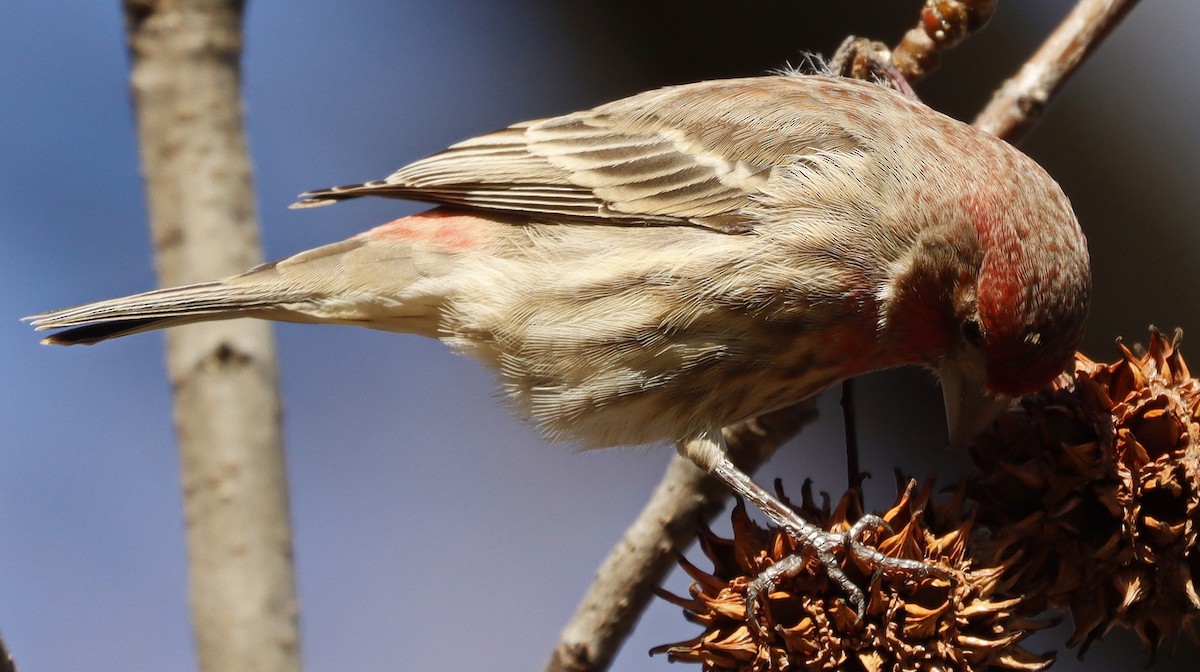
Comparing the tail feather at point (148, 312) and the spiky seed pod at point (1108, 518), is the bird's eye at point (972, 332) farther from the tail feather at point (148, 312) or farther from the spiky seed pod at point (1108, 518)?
the tail feather at point (148, 312)

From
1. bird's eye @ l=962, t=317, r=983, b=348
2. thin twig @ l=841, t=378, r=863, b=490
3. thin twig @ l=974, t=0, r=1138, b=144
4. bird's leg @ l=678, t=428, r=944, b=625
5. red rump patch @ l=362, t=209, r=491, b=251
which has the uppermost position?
thin twig @ l=974, t=0, r=1138, b=144

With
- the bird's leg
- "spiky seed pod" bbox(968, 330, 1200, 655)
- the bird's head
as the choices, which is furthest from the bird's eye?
the bird's leg

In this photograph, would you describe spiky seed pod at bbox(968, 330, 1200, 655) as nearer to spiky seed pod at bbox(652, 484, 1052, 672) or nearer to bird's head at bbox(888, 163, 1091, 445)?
spiky seed pod at bbox(652, 484, 1052, 672)

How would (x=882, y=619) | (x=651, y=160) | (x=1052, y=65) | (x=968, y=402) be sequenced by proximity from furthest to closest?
(x=651, y=160), (x=1052, y=65), (x=968, y=402), (x=882, y=619)

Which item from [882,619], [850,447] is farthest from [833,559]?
[850,447]

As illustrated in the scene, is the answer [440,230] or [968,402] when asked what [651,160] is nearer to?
[440,230]

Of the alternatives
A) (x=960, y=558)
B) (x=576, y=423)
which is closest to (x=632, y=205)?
(x=576, y=423)
